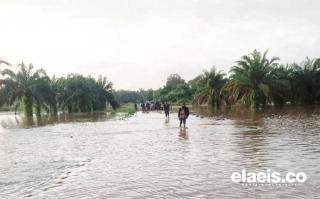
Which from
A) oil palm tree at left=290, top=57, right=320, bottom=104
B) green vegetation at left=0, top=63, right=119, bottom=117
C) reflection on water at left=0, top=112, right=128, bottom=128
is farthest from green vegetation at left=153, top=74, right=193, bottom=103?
reflection on water at left=0, top=112, right=128, bottom=128

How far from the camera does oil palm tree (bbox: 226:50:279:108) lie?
44438mm

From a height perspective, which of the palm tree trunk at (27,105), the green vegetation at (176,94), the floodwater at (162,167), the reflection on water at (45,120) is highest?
the green vegetation at (176,94)

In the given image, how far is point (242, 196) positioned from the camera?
22.2 ft

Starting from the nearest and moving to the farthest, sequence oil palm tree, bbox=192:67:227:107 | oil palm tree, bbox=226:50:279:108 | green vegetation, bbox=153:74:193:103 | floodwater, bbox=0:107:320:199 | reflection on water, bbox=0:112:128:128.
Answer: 1. floodwater, bbox=0:107:320:199
2. reflection on water, bbox=0:112:128:128
3. oil palm tree, bbox=226:50:279:108
4. oil palm tree, bbox=192:67:227:107
5. green vegetation, bbox=153:74:193:103

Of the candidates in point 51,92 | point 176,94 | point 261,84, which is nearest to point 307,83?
point 261,84

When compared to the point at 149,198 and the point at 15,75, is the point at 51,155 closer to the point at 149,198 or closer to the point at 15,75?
the point at 149,198

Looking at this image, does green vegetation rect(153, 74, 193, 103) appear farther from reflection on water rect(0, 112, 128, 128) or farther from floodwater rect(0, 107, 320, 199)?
floodwater rect(0, 107, 320, 199)

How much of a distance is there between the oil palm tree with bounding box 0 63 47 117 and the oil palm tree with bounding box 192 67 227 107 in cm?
1992

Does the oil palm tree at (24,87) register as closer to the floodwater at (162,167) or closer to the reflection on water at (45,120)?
the reflection on water at (45,120)

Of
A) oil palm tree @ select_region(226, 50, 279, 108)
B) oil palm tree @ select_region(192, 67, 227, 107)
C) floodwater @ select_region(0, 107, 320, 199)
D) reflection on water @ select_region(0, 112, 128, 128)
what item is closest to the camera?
floodwater @ select_region(0, 107, 320, 199)

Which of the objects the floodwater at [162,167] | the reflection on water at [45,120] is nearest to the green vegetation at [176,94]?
the reflection on water at [45,120]

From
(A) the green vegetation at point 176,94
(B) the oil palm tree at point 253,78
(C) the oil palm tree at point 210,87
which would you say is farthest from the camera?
(A) the green vegetation at point 176,94

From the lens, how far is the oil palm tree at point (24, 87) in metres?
46.0

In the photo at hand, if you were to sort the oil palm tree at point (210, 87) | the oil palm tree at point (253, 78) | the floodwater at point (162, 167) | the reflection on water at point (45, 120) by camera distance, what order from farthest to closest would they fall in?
the oil palm tree at point (210, 87)
the oil palm tree at point (253, 78)
the reflection on water at point (45, 120)
the floodwater at point (162, 167)
